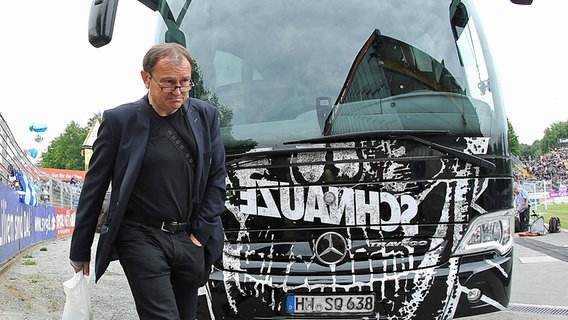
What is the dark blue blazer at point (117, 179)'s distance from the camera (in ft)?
9.64

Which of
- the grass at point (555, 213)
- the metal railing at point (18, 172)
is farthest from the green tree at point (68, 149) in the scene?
the metal railing at point (18, 172)

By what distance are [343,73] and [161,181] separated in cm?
165

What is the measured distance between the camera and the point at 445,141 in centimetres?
393

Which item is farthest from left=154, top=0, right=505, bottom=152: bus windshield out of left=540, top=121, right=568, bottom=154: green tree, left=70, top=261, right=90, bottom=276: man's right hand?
left=540, top=121, right=568, bottom=154: green tree

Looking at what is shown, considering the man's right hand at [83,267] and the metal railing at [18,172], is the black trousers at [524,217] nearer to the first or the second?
the metal railing at [18,172]

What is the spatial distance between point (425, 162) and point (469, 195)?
346 mm

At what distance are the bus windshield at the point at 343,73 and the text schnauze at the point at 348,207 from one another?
0.37 m

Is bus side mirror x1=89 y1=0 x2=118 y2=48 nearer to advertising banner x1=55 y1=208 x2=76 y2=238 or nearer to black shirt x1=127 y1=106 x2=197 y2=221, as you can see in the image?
black shirt x1=127 y1=106 x2=197 y2=221

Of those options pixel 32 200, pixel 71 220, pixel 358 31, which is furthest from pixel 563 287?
pixel 71 220

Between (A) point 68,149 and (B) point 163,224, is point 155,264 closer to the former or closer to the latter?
(B) point 163,224

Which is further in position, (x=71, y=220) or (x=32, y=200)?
(x=71, y=220)

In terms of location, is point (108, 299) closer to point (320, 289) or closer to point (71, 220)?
point (320, 289)

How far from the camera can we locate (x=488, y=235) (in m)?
3.97

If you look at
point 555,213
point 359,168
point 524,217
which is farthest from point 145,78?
point 555,213
